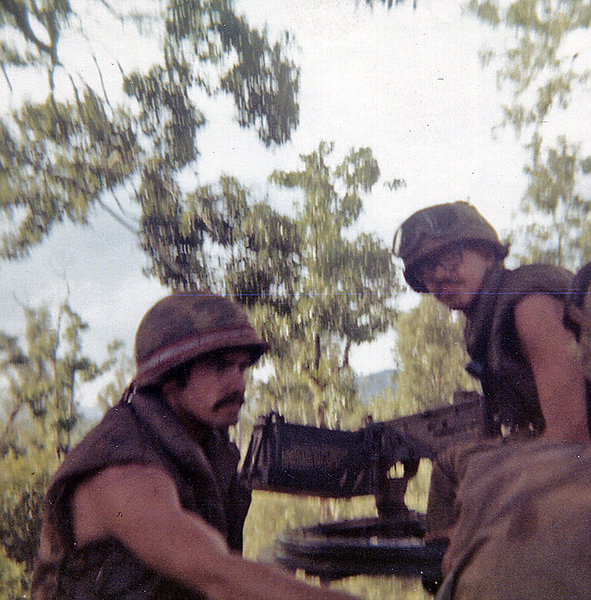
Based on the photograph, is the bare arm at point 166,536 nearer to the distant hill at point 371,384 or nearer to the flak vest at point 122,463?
the flak vest at point 122,463

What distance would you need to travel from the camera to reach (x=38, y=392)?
1.78m

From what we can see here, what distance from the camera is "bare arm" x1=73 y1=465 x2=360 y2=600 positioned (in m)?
1.11

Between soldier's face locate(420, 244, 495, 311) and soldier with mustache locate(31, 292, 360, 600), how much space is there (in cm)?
72

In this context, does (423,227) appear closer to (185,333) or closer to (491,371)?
(491,371)

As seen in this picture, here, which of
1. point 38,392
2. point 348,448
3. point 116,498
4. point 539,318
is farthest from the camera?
point 348,448

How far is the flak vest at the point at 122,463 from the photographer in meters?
1.28

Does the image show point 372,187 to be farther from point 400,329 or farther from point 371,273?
point 400,329

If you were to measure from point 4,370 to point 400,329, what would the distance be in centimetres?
149

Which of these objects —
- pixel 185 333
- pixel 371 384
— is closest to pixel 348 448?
pixel 371 384

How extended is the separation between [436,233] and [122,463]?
4.53 feet

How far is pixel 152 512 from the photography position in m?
1.19

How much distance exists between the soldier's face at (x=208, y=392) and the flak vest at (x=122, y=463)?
5 centimetres

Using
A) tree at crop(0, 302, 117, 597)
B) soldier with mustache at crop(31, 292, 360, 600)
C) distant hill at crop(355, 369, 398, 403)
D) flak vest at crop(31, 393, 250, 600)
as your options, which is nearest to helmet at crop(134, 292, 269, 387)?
soldier with mustache at crop(31, 292, 360, 600)

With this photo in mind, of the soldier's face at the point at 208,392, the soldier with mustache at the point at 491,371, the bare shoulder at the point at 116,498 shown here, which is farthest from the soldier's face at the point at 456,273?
the bare shoulder at the point at 116,498
